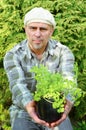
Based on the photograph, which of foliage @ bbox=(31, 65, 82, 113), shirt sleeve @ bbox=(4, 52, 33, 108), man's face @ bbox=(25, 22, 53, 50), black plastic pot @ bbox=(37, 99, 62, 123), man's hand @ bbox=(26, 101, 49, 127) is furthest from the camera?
man's face @ bbox=(25, 22, 53, 50)

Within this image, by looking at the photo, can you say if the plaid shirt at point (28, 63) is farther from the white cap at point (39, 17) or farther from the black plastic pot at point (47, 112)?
the black plastic pot at point (47, 112)

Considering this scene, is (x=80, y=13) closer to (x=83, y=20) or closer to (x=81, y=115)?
(x=83, y=20)

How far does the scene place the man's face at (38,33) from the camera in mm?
3408

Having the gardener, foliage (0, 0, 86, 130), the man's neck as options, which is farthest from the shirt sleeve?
foliage (0, 0, 86, 130)

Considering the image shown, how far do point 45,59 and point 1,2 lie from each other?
4.18 ft

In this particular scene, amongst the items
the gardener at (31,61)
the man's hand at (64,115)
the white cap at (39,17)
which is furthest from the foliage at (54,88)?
the white cap at (39,17)

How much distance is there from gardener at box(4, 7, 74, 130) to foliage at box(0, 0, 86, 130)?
0.80 meters

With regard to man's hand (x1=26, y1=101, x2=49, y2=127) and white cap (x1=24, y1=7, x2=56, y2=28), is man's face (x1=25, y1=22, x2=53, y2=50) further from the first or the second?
man's hand (x1=26, y1=101, x2=49, y2=127)

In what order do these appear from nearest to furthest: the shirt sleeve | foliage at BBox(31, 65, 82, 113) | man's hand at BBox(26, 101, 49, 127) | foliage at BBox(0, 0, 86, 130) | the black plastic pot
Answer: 1. foliage at BBox(31, 65, 82, 113)
2. the black plastic pot
3. man's hand at BBox(26, 101, 49, 127)
4. the shirt sleeve
5. foliage at BBox(0, 0, 86, 130)

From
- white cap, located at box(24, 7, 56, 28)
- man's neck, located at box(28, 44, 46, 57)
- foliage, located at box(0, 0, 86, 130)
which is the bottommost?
foliage, located at box(0, 0, 86, 130)

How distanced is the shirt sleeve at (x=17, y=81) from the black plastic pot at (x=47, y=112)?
0.74ft

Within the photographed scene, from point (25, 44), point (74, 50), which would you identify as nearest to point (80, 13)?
point (74, 50)

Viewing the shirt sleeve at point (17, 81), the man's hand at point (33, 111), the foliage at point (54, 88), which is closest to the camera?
the foliage at point (54, 88)

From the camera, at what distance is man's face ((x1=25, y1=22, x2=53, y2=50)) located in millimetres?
3408
